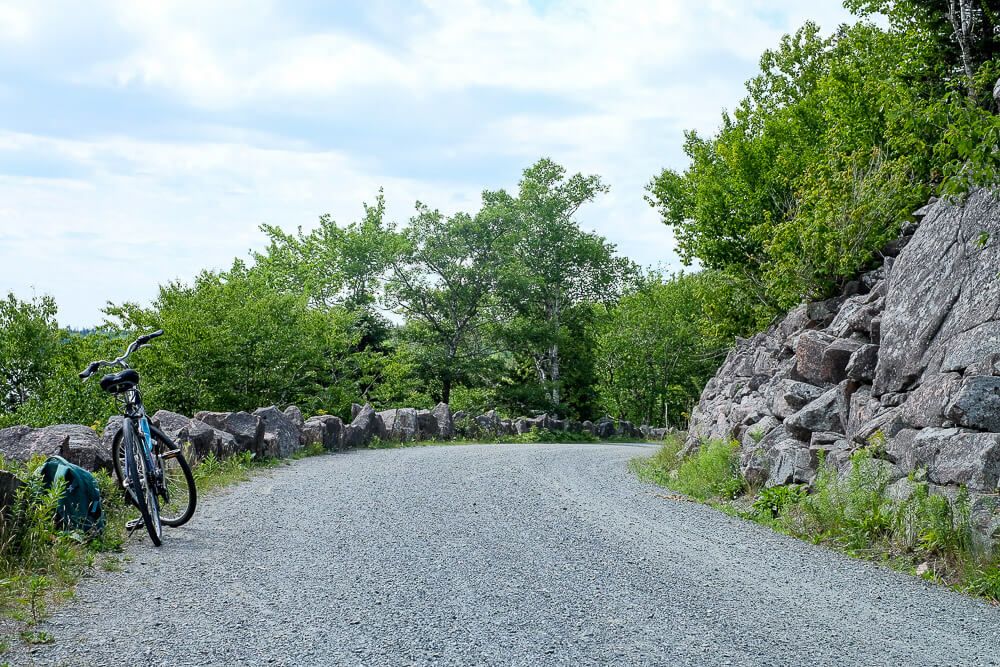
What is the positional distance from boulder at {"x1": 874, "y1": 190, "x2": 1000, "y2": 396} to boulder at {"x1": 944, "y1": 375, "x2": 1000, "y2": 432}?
740 millimetres

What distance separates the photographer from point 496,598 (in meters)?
5.41

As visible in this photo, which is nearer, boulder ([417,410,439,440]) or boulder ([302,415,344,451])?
boulder ([302,415,344,451])

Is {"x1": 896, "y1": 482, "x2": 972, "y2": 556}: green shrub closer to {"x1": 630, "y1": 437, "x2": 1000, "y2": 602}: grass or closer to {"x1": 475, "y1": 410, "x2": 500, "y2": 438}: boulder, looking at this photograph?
{"x1": 630, "y1": 437, "x2": 1000, "y2": 602}: grass

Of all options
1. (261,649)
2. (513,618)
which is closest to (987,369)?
(513,618)

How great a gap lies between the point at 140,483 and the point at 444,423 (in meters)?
16.6

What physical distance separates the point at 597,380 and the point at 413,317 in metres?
12.7

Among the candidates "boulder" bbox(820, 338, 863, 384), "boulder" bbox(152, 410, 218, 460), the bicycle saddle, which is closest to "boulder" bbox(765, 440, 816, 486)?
"boulder" bbox(820, 338, 863, 384)

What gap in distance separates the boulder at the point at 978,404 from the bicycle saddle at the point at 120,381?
7907 millimetres

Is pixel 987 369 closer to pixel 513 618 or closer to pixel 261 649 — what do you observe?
pixel 513 618

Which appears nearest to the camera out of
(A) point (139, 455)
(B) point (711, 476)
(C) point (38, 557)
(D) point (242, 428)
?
(C) point (38, 557)

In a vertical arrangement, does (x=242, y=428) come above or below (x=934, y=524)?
above

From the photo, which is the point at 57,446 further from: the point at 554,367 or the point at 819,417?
the point at 554,367

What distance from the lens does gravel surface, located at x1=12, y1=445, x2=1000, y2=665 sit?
4438 mm

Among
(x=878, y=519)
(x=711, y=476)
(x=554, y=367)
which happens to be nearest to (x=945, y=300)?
(x=878, y=519)
